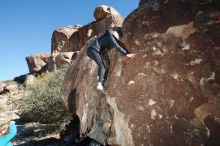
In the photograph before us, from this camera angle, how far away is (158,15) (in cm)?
667

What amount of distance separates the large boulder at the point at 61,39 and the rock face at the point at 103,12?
486 cm

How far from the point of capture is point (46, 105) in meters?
16.2

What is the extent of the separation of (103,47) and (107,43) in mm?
246

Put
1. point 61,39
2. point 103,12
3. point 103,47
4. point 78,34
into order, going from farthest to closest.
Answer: point 61,39
point 78,34
point 103,12
point 103,47

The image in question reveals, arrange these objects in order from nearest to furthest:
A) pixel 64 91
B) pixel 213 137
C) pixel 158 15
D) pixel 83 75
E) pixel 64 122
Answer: pixel 213 137 < pixel 158 15 < pixel 83 75 < pixel 64 91 < pixel 64 122

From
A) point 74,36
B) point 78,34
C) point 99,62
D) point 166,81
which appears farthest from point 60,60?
point 166,81

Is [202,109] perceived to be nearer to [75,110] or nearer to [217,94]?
[217,94]

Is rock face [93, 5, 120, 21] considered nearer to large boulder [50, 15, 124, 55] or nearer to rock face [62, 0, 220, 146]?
large boulder [50, 15, 124, 55]

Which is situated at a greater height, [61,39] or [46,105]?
[61,39]

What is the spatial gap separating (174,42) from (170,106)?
4.18 feet

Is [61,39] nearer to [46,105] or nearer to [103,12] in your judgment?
[103,12]

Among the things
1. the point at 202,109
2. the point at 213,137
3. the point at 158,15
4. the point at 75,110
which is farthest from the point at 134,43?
the point at 75,110

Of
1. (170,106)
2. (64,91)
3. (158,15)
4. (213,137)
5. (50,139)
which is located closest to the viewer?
(213,137)

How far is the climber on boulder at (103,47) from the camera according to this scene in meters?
7.04
